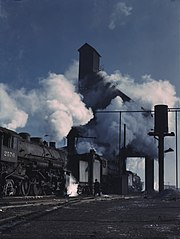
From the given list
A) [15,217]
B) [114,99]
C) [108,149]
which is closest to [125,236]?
[15,217]

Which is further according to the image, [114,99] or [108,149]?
[114,99]

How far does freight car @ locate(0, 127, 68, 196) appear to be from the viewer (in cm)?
2175

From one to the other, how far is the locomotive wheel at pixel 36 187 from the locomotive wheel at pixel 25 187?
0.65 meters

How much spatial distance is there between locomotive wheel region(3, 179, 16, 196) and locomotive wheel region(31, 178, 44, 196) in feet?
9.00

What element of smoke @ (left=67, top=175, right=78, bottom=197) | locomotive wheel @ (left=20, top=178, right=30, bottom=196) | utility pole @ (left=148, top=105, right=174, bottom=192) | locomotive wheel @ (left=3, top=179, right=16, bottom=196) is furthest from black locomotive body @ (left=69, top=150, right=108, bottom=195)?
locomotive wheel @ (left=3, top=179, right=16, bottom=196)

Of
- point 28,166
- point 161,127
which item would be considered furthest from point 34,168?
point 161,127

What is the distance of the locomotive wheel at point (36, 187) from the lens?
85.5ft

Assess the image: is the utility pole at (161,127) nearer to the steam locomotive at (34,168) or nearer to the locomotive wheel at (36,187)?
the steam locomotive at (34,168)

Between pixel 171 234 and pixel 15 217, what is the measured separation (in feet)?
14.1

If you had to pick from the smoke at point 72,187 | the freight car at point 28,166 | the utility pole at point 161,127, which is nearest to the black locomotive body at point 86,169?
the smoke at point 72,187

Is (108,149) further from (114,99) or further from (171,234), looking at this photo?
(171,234)

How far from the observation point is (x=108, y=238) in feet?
23.7

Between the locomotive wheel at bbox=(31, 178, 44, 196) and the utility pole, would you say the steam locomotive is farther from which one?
the utility pole

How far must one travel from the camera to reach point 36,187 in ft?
87.1
